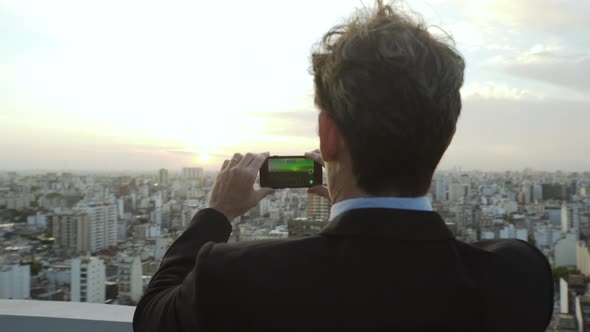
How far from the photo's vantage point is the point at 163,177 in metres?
2.01

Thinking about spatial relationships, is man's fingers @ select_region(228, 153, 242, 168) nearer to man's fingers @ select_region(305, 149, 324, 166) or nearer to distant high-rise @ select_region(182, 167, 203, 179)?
man's fingers @ select_region(305, 149, 324, 166)

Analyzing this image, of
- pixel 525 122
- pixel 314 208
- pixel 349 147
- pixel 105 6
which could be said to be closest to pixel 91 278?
pixel 314 208

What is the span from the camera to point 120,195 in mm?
1964

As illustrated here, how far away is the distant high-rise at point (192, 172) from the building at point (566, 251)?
1.27 meters

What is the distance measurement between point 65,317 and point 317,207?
1.05 m

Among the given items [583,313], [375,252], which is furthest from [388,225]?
[583,313]

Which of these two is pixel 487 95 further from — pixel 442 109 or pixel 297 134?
pixel 442 109

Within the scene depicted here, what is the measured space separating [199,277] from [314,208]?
0.59m

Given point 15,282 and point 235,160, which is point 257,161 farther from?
point 15,282

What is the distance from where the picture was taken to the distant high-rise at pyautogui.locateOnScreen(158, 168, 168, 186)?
6.44 feet

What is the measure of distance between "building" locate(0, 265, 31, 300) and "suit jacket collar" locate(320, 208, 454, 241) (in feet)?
5.95

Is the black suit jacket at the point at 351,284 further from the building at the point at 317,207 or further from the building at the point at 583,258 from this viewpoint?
the building at the point at 583,258

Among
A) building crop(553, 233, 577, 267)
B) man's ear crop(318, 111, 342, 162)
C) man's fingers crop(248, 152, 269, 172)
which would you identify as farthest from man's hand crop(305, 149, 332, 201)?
building crop(553, 233, 577, 267)

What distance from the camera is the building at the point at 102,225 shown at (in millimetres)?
1968
